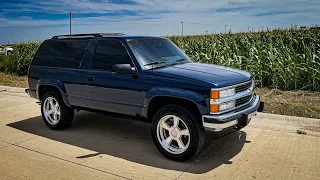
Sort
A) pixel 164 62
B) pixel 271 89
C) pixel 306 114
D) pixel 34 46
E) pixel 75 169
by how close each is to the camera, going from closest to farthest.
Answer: pixel 75 169
pixel 164 62
pixel 306 114
pixel 271 89
pixel 34 46

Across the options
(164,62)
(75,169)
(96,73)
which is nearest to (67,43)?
(96,73)

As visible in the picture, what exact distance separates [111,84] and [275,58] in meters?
6.25

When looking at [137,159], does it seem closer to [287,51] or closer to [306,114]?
[306,114]

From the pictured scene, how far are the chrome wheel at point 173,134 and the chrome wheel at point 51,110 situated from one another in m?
2.40

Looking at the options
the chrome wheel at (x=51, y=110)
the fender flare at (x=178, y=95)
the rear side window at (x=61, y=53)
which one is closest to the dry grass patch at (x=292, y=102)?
the fender flare at (x=178, y=95)

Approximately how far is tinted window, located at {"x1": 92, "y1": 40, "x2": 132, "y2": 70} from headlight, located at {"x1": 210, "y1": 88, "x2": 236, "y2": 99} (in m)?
1.51

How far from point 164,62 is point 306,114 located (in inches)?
136

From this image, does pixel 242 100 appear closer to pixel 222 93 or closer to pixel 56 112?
pixel 222 93

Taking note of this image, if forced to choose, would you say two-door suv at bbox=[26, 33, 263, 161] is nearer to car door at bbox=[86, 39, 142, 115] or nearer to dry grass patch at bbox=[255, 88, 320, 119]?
car door at bbox=[86, 39, 142, 115]

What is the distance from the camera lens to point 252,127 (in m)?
5.86

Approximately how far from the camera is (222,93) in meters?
4.04

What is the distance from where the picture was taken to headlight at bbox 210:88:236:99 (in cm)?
396

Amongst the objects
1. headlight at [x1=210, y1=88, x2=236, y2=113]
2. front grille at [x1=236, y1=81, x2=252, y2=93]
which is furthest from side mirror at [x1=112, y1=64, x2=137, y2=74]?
→ front grille at [x1=236, y1=81, x2=252, y2=93]

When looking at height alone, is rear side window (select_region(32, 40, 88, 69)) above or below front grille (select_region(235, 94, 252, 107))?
above
